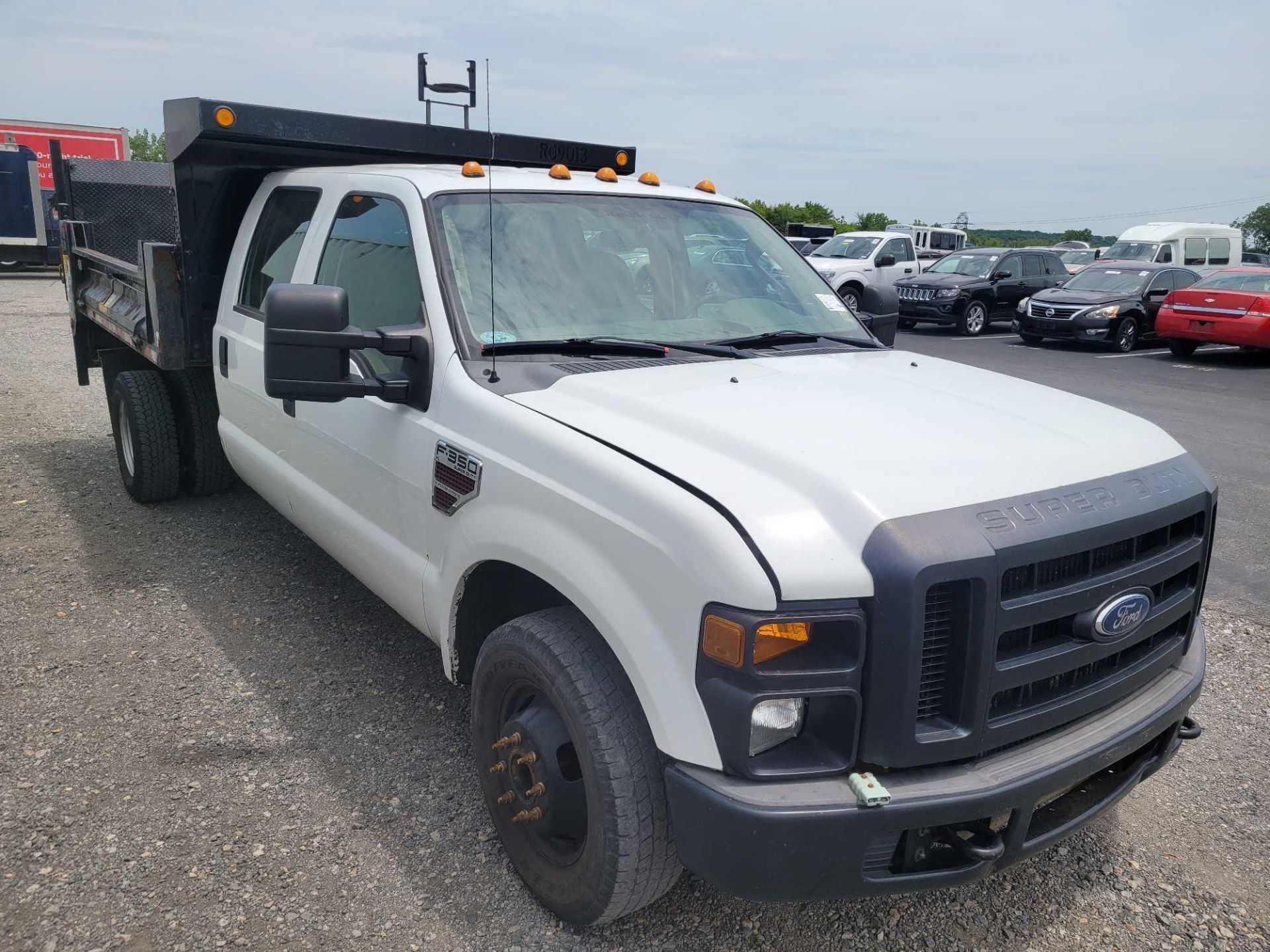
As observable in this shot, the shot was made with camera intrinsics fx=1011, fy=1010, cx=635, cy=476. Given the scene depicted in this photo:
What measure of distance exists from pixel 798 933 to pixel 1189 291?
15.7 m

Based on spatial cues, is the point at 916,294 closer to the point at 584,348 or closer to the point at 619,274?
the point at 619,274

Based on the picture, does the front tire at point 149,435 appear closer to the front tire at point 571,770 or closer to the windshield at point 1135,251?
the front tire at point 571,770

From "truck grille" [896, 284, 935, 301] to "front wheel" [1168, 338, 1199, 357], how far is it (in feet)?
13.8

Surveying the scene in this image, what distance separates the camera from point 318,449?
12.3ft

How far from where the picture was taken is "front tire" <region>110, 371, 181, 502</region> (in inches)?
223

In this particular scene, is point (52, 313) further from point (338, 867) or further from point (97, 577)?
point (338, 867)

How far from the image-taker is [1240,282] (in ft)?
50.4

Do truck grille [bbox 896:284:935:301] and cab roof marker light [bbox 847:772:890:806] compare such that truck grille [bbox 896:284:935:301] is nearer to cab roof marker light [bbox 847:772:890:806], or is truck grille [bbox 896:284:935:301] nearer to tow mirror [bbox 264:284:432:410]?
tow mirror [bbox 264:284:432:410]

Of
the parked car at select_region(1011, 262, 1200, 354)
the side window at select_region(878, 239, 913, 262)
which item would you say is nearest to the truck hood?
the parked car at select_region(1011, 262, 1200, 354)

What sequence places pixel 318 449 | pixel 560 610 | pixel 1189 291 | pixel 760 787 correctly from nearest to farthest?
pixel 760 787 → pixel 560 610 → pixel 318 449 → pixel 1189 291

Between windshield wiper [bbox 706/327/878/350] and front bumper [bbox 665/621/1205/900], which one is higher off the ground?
windshield wiper [bbox 706/327/878/350]

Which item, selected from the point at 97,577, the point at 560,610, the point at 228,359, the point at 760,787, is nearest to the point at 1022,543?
the point at 760,787

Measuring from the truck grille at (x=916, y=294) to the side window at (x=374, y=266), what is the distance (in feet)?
53.2

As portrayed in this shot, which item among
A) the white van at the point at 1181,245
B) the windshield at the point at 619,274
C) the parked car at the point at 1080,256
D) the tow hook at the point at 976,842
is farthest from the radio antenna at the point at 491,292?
the parked car at the point at 1080,256
